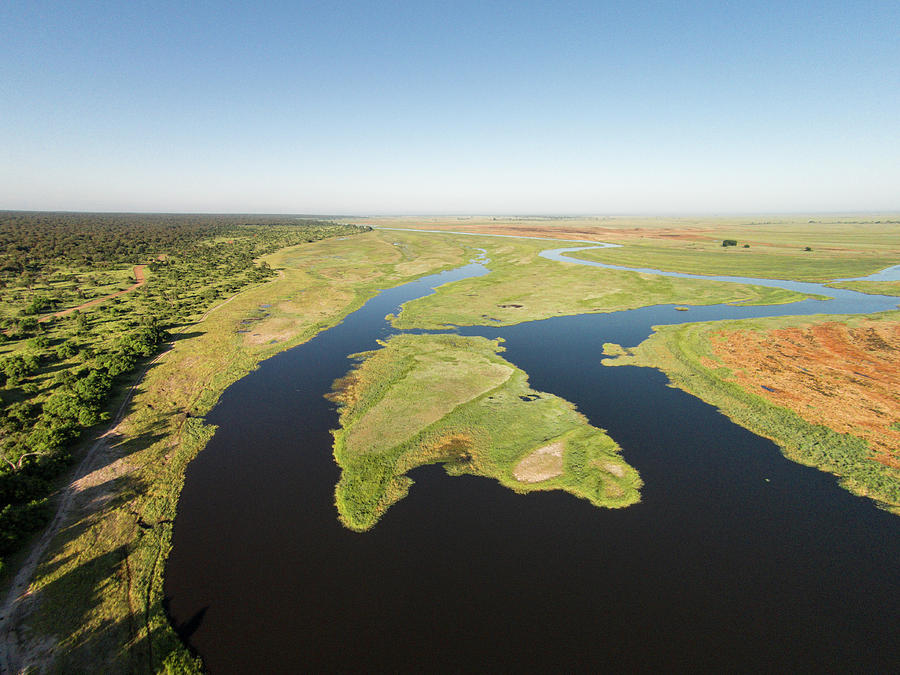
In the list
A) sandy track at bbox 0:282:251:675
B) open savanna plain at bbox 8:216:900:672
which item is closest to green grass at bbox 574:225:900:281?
open savanna plain at bbox 8:216:900:672

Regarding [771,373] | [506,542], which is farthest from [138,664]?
[771,373]

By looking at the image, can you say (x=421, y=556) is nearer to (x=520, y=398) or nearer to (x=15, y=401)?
(x=520, y=398)

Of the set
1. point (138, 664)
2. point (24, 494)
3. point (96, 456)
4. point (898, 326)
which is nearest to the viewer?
point (138, 664)

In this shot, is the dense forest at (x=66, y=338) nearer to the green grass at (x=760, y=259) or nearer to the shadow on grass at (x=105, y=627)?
the shadow on grass at (x=105, y=627)

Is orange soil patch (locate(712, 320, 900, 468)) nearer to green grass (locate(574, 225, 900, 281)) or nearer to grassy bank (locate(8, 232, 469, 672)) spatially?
grassy bank (locate(8, 232, 469, 672))

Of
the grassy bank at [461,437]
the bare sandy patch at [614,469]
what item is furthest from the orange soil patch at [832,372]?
the grassy bank at [461,437]

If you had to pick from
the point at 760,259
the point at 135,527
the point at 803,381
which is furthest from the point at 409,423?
the point at 760,259
